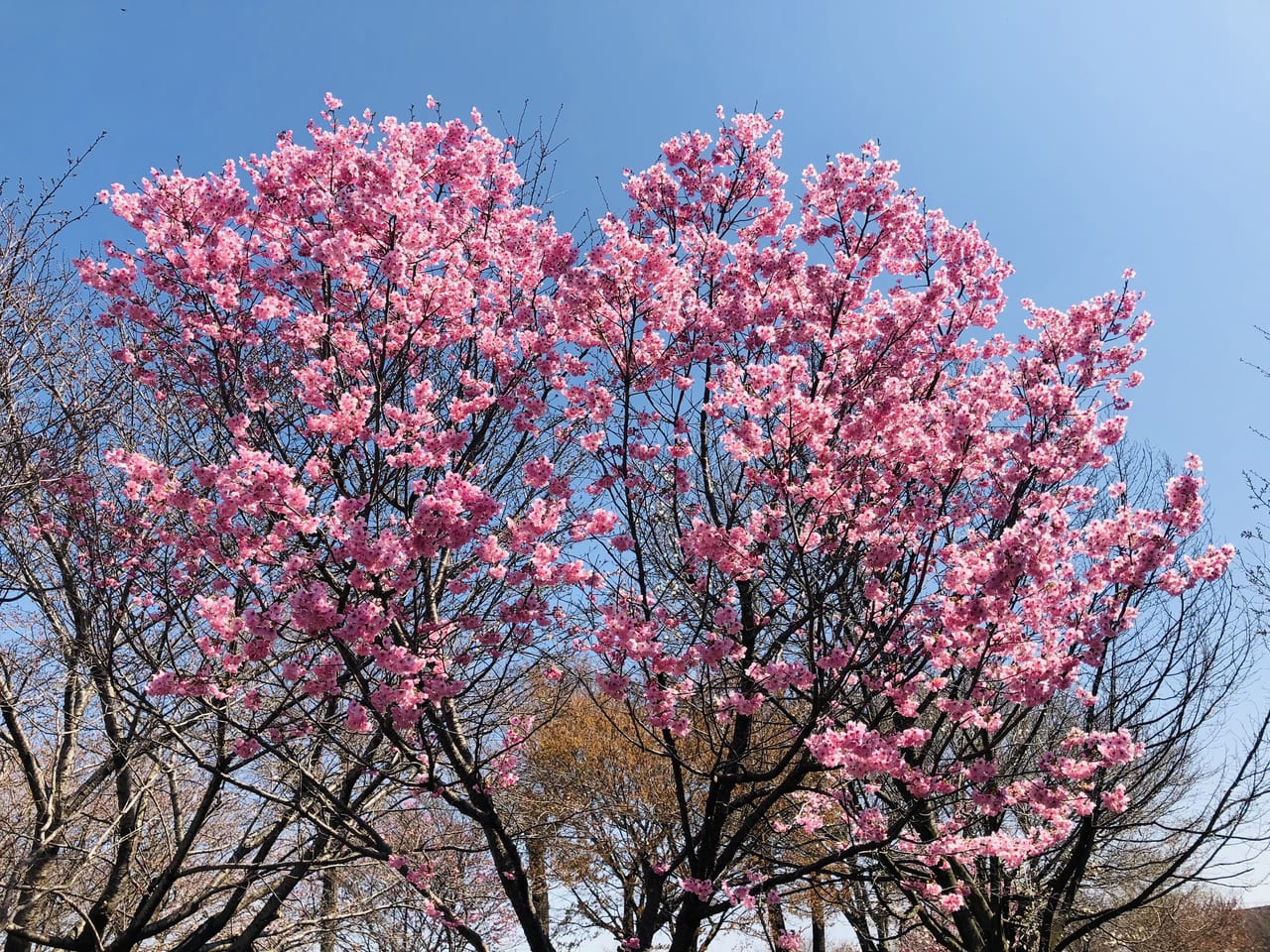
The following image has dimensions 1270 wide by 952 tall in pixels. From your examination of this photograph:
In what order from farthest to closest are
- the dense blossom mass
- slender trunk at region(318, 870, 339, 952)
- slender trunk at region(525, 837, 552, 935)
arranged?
slender trunk at region(525, 837, 552, 935) < slender trunk at region(318, 870, 339, 952) < the dense blossom mass

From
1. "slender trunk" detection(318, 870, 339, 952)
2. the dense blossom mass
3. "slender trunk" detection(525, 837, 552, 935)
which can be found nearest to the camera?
the dense blossom mass

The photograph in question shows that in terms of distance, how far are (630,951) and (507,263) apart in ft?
18.3

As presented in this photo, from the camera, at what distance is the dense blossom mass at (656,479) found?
533 centimetres

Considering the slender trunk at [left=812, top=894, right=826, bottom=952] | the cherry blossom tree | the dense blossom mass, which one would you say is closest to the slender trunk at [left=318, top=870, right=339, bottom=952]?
the cherry blossom tree

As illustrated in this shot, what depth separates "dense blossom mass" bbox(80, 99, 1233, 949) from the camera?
17.5ft

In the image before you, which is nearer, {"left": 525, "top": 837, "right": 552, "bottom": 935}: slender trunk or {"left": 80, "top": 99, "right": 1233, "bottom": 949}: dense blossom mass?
{"left": 80, "top": 99, "right": 1233, "bottom": 949}: dense blossom mass

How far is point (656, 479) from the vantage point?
23.7ft

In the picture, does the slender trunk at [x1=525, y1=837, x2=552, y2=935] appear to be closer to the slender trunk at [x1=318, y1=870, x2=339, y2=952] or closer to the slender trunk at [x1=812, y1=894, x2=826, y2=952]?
the slender trunk at [x1=318, y1=870, x2=339, y2=952]

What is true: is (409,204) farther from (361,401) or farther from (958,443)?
(958,443)

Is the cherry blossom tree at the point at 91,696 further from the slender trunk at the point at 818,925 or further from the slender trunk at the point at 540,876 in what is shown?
the slender trunk at the point at 818,925

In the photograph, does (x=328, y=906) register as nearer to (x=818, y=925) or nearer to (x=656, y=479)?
(x=656, y=479)

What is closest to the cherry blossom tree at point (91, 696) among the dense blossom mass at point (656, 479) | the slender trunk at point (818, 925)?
the dense blossom mass at point (656, 479)

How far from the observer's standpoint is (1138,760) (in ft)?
29.6

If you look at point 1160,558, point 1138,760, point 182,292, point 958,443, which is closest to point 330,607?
point 182,292
